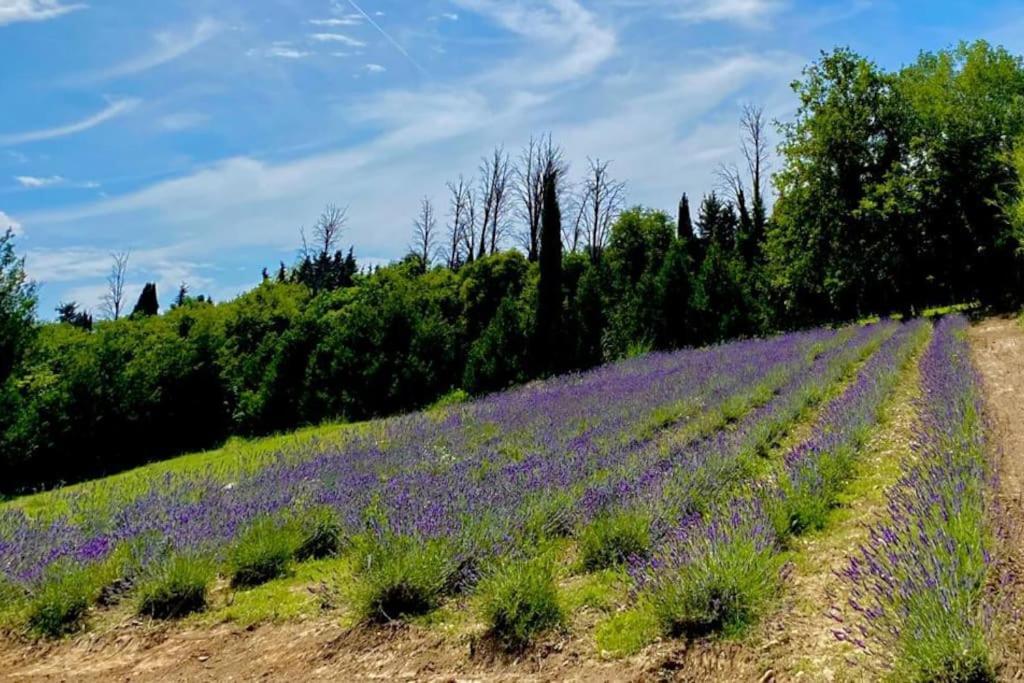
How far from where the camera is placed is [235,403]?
2630 cm

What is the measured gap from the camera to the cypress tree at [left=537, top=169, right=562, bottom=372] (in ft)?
68.5

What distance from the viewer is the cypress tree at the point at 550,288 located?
2089 centimetres

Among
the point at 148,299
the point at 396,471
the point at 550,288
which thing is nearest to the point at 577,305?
the point at 550,288

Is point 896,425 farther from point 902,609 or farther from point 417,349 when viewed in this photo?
point 417,349

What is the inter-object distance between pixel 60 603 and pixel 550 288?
1890 centimetres

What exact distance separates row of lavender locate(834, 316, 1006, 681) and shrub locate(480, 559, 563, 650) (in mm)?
1421

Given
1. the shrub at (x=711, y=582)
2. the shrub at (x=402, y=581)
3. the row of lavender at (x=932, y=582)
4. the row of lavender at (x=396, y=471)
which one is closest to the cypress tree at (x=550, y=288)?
the row of lavender at (x=396, y=471)

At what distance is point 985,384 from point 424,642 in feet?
30.4

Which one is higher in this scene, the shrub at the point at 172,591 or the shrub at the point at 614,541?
the shrub at the point at 614,541

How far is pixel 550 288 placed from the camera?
2234 centimetres

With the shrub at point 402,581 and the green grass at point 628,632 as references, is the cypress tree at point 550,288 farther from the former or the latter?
the green grass at point 628,632

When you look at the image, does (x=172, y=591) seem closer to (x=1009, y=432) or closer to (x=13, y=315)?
(x=1009, y=432)

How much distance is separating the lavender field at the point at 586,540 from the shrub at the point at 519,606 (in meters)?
0.01

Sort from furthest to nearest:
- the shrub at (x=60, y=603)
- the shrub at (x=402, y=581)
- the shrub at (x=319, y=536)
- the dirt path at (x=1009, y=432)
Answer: the shrub at (x=319, y=536) → the shrub at (x=60, y=603) → the shrub at (x=402, y=581) → the dirt path at (x=1009, y=432)
